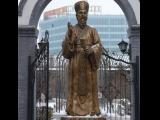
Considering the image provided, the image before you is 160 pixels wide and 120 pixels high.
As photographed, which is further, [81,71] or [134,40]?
[134,40]

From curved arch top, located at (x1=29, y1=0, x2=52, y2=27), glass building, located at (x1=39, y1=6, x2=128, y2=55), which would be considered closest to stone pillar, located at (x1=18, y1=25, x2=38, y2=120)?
curved arch top, located at (x1=29, y1=0, x2=52, y2=27)

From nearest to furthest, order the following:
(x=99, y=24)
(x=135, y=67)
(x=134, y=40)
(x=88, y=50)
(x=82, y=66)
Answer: (x=88, y=50), (x=82, y=66), (x=135, y=67), (x=134, y=40), (x=99, y=24)

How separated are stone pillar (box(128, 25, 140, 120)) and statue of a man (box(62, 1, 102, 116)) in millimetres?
5769

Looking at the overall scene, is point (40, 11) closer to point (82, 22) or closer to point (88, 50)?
point (82, 22)

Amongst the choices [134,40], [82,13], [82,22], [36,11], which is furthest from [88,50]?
[36,11]

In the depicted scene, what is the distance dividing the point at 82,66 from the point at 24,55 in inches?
245

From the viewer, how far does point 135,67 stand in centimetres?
1453

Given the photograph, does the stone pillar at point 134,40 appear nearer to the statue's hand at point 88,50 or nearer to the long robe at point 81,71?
the long robe at point 81,71

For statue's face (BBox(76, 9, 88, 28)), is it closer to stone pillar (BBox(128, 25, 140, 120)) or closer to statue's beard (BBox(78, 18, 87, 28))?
statue's beard (BBox(78, 18, 87, 28))

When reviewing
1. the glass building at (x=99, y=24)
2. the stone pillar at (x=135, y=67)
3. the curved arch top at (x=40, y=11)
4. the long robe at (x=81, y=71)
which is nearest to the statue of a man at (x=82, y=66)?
the long robe at (x=81, y=71)
